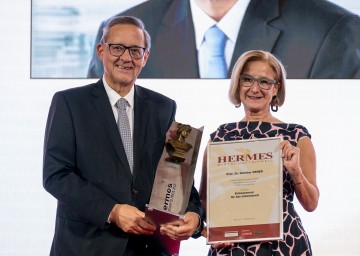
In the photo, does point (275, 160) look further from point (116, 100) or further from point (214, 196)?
point (116, 100)

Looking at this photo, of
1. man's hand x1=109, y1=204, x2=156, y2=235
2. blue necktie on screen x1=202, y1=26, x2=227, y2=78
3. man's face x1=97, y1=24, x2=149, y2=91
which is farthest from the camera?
blue necktie on screen x1=202, y1=26, x2=227, y2=78

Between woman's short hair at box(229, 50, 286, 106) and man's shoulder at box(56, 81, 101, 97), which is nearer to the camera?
man's shoulder at box(56, 81, 101, 97)

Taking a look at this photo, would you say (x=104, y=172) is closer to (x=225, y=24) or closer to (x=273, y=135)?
(x=273, y=135)

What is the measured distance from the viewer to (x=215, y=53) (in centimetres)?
391

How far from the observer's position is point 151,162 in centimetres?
255

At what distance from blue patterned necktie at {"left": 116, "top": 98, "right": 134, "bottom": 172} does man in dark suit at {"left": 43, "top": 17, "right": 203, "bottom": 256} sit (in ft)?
0.04

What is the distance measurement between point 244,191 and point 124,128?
499 millimetres

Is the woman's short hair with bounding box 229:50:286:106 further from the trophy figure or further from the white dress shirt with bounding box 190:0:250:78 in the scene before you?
the white dress shirt with bounding box 190:0:250:78

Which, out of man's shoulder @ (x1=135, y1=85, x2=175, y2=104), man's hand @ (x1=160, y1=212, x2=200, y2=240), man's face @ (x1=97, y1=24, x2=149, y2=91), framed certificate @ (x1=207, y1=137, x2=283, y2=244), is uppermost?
man's face @ (x1=97, y1=24, x2=149, y2=91)

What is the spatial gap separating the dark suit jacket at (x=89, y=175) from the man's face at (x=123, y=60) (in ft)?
0.47

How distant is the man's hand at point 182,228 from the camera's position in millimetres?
2389

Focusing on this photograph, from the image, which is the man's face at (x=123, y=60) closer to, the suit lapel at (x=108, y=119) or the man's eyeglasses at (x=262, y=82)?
the suit lapel at (x=108, y=119)

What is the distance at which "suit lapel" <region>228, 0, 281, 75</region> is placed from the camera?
3.91m

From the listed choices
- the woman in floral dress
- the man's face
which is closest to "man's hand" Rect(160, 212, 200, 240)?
the woman in floral dress
